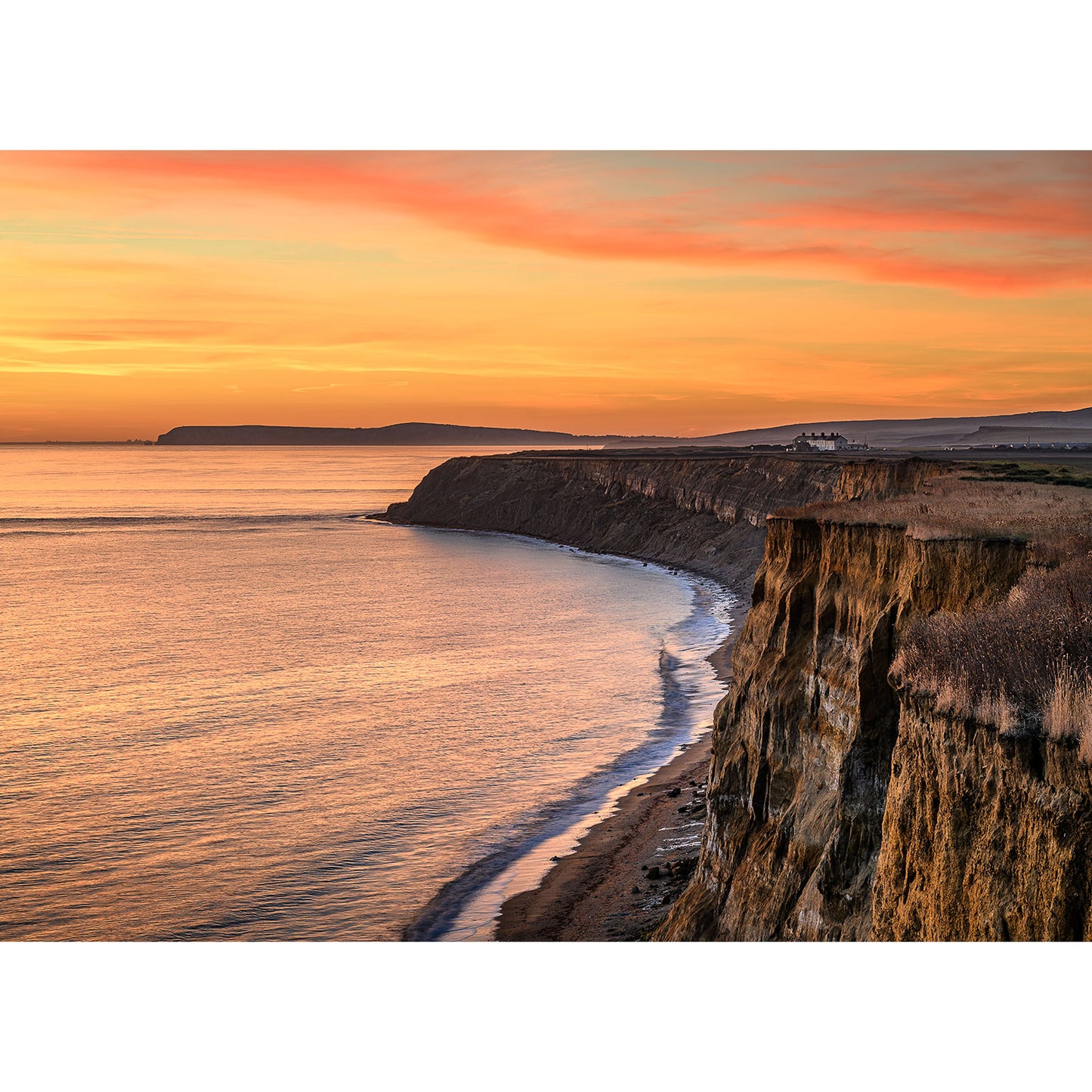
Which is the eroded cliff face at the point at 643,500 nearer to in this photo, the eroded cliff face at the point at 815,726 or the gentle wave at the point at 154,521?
the gentle wave at the point at 154,521

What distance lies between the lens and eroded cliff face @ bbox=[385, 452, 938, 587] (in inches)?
3602

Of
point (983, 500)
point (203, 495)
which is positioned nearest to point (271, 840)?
point (983, 500)

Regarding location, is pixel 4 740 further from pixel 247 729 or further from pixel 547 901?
pixel 547 901

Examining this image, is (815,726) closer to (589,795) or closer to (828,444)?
(589,795)

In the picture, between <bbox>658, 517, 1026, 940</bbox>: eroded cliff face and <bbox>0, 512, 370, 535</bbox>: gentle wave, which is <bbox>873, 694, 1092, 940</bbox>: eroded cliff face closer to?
<bbox>658, 517, 1026, 940</bbox>: eroded cliff face

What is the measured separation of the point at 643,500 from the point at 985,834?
111546mm

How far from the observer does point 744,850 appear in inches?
706

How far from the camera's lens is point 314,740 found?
34469mm

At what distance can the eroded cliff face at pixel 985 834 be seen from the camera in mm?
7266

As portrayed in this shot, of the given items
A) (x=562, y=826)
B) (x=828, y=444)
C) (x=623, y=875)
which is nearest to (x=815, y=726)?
(x=623, y=875)

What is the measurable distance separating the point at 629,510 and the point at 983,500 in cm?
9864

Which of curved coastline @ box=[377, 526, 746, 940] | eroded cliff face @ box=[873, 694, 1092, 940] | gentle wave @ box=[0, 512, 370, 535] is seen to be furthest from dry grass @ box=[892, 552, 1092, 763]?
gentle wave @ box=[0, 512, 370, 535]

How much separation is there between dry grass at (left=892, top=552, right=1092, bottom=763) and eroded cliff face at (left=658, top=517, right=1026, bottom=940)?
2.19 meters

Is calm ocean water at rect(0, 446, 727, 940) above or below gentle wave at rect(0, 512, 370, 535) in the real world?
below
